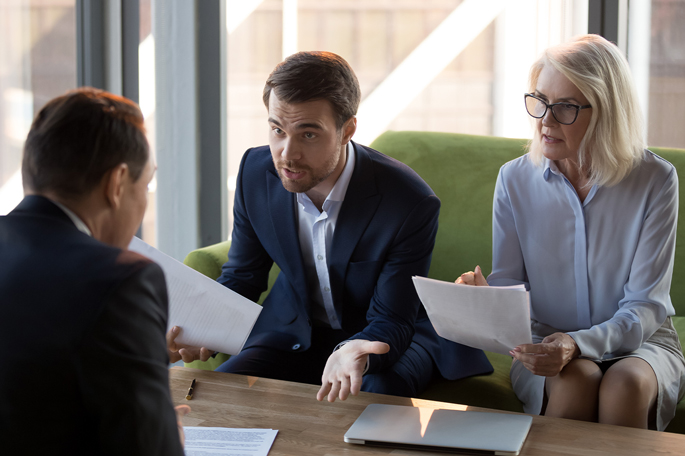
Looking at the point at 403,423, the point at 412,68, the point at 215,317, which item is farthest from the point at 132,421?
the point at 412,68

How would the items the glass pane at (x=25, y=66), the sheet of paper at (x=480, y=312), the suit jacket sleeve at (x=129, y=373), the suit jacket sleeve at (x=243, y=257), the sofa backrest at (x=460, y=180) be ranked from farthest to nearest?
the glass pane at (x=25, y=66), the sofa backrest at (x=460, y=180), the suit jacket sleeve at (x=243, y=257), the sheet of paper at (x=480, y=312), the suit jacket sleeve at (x=129, y=373)

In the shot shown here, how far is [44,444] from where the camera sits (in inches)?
27.7

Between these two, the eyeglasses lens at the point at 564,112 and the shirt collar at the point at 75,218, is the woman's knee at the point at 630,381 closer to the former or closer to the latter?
the eyeglasses lens at the point at 564,112

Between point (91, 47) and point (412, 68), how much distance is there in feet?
5.06

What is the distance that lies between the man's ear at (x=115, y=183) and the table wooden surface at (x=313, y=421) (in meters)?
0.57

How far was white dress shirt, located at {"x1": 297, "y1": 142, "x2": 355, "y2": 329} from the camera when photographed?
5.95 feet

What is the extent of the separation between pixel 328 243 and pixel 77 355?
1.16 meters

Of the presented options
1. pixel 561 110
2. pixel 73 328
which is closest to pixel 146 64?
pixel 561 110

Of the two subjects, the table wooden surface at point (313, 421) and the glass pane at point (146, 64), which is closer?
the table wooden surface at point (313, 421)

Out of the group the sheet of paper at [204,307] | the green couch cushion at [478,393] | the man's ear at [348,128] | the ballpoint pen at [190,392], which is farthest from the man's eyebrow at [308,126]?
the green couch cushion at [478,393]

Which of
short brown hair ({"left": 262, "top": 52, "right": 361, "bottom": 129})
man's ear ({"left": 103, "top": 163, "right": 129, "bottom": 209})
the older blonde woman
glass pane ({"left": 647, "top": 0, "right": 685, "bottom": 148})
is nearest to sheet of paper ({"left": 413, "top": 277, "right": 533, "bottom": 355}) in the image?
the older blonde woman

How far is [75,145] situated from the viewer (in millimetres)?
798

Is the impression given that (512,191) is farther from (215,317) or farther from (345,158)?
(215,317)

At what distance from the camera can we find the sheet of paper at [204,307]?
4.77ft
